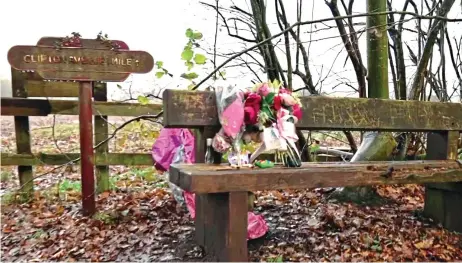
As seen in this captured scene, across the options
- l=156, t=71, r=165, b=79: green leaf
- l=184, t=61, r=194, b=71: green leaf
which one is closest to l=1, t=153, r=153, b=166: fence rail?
l=156, t=71, r=165, b=79: green leaf

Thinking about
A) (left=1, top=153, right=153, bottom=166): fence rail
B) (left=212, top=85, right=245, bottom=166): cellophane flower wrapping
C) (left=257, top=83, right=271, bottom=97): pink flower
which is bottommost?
(left=1, top=153, right=153, bottom=166): fence rail

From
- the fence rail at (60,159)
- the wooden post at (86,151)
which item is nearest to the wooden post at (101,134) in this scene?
the fence rail at (60,159)

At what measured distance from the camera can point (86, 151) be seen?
4445 millimetres

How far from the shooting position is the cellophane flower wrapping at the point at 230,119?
2.75 m

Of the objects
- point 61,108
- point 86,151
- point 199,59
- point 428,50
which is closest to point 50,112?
point 61,108

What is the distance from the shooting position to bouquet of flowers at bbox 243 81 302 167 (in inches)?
110

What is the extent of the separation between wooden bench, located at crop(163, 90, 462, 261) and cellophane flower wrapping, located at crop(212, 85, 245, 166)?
5.8 inches

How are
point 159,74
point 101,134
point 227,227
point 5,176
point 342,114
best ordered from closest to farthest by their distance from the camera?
point 227,227 → point 342,114 → point 159,74 → point 101,134 → point 5,176

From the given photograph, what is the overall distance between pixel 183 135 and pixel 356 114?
1.56 metres

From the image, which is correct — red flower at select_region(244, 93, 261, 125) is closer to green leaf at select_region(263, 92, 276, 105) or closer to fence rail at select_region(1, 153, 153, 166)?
green leaf at select_region(263, 92, 276, 105)

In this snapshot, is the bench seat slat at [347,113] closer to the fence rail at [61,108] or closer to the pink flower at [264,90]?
the pink flower at [264,90]

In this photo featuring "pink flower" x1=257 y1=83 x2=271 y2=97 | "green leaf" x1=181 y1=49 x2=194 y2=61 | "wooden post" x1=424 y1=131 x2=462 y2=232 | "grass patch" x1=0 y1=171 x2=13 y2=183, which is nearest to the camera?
"pink flower" x1=257 y1=83 x2=271 y2=97

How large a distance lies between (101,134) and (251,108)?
2.92 m

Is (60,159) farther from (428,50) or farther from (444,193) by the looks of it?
(428,50)
